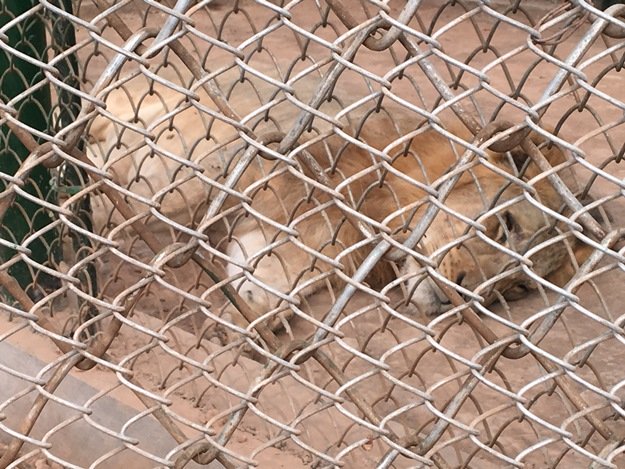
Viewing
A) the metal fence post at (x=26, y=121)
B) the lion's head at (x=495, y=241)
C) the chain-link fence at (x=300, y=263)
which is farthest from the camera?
the lion's head at (x=495, y=241)

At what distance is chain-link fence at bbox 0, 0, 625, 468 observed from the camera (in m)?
1.91

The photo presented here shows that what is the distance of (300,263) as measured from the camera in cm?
386

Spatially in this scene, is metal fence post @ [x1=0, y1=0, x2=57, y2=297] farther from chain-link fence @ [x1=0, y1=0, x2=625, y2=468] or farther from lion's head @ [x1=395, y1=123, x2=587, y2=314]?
lion's head @ [x1=395, y1=123, x2=587, y2=314]

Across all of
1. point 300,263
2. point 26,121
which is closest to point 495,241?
point 300,263

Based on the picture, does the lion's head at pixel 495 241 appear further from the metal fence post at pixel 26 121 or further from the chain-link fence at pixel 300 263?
the metal fence post at pixel 26 121

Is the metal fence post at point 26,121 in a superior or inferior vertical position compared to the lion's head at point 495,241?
inferior

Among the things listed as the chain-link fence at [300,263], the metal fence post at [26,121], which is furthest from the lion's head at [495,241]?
the metal fence post at [26,121]

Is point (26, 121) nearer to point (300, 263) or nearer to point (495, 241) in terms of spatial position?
point (300, 263)

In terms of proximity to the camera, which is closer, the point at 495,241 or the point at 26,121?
the point at 26,121

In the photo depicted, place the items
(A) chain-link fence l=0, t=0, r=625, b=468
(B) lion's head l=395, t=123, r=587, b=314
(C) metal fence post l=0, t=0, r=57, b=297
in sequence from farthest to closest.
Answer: (B) lion's head l=395, t=123, r=587, b=314, (C) metal fence post l=0, t=0, r=57, b=297, (A) chain-link fence l=0, t=0, r=625, b=468

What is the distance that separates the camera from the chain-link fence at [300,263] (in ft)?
6.27

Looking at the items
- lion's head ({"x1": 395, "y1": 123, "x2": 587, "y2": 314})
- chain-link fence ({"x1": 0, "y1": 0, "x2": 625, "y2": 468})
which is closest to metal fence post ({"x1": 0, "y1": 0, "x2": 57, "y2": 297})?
chain-link fence ({"x1": 0, "y1": 0, "x2": 625, "y2": 468})

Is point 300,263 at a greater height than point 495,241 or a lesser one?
lesser

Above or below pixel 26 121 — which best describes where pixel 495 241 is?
above
